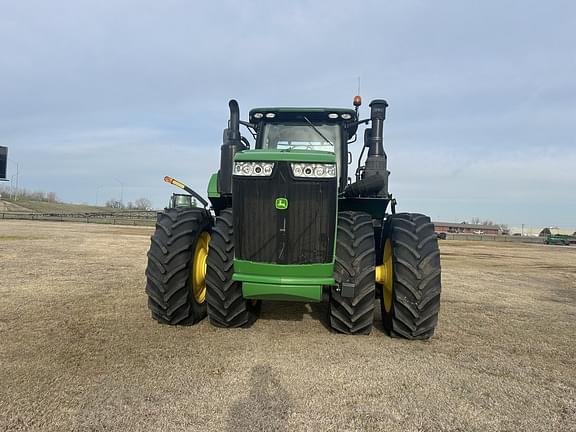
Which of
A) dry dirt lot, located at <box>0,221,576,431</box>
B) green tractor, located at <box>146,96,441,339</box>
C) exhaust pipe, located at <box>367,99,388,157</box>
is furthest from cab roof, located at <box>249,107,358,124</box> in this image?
dry dirt lot, located at <box>0,221,576,431</box>

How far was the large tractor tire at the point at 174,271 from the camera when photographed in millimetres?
4352

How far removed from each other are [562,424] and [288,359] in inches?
81.4

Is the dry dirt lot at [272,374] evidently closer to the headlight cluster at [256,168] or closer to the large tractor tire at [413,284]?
the large tractor tire at [413,284]

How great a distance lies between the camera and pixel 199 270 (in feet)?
16.0

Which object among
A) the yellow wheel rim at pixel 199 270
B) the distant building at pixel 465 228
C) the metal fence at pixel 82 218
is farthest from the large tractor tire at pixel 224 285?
the distant building at pixel 465 228

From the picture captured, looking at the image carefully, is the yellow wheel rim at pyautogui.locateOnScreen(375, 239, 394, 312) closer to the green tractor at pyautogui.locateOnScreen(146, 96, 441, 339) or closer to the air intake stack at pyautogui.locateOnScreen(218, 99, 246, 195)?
the green tractor at pyautogui.locateOnScreen(146, 96, 441, 339)

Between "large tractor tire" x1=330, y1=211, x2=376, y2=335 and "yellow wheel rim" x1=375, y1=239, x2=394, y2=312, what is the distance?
386mm

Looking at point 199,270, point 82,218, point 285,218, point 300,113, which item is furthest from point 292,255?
point 82,218

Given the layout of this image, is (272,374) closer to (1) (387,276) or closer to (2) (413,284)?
(2) (413,284)

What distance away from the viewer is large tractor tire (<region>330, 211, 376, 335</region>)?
4117 mm

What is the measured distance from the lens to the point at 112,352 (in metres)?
3.65

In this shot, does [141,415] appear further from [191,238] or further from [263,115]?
[263,115]

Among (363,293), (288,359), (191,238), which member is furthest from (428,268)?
(191,238)

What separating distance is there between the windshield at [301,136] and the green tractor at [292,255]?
95 centimetres
